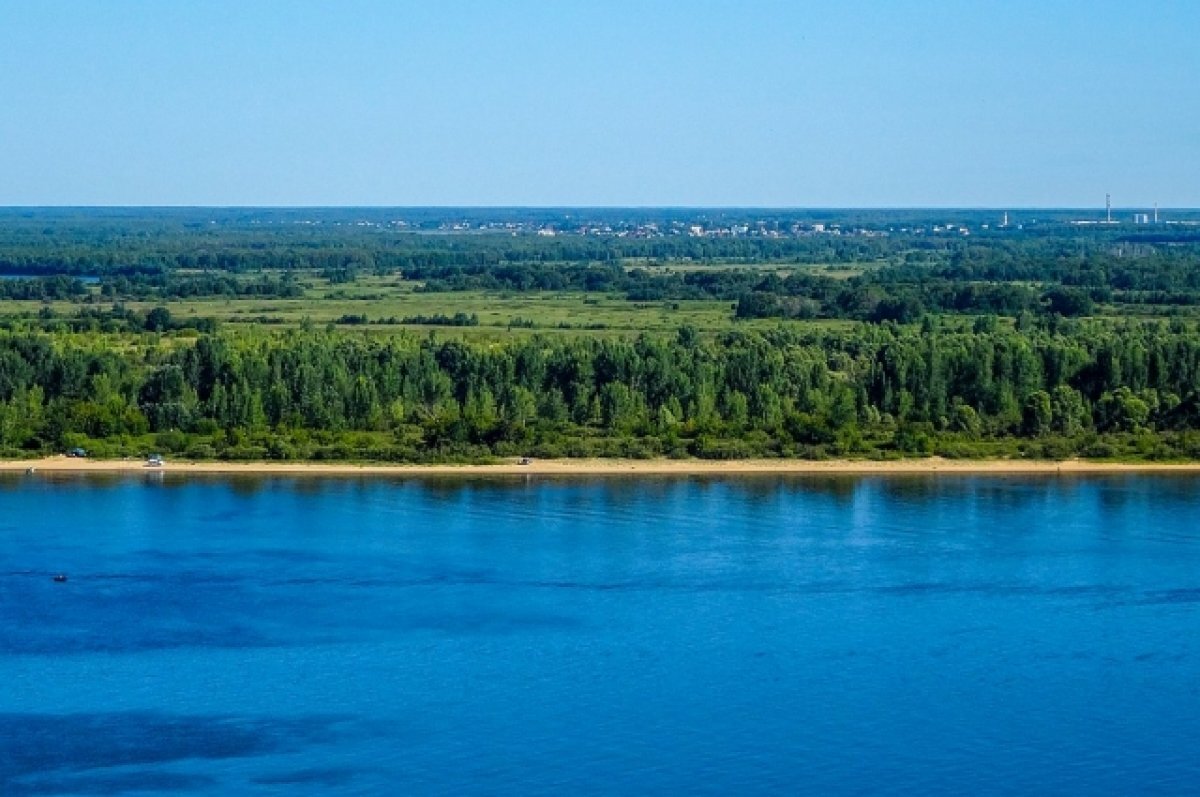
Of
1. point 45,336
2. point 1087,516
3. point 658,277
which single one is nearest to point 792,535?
point 1087,516

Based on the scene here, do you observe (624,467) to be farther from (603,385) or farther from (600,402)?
(603,385)

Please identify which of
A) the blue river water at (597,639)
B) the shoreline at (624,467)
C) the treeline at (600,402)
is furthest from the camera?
the treeline at (600,402)

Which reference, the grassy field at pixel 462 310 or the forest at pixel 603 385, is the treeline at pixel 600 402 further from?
the grassy field at pixel 462 310

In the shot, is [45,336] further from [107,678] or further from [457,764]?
[457,764]

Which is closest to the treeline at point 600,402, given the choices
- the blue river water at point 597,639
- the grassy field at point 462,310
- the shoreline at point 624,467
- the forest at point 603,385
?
the forest at point 603,385

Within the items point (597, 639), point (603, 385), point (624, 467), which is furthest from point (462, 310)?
point (597, 639)

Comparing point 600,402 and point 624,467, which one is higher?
point 600,402

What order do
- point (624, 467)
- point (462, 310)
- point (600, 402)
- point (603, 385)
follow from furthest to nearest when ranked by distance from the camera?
point (462, 310)
point (603, 385)
point (600, 402)
point (624, 467)

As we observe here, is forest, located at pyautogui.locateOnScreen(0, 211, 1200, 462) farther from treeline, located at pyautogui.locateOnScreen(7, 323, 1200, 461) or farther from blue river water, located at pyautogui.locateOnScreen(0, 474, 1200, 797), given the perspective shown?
blue river water, located at pyautogui.locateOnScreen(0, 474, 1200, 797)
